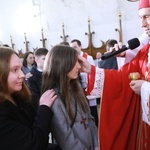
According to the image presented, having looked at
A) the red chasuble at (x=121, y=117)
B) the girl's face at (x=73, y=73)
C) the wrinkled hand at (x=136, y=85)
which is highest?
the girl's face at (x=73, y=73)

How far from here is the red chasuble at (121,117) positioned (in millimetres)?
1672

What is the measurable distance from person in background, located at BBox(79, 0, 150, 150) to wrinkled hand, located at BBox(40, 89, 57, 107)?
0.37 metres

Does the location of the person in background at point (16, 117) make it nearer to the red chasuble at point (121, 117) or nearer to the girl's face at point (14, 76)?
the girl's face at point (14, 76)

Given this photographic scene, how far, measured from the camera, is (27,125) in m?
1.29

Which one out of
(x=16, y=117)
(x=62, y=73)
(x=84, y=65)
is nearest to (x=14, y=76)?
(x=16, y=117)

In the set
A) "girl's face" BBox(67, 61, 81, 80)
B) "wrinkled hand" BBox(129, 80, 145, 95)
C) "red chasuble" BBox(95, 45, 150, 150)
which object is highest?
"girl's face" BBox(67, 61, 81, 80)

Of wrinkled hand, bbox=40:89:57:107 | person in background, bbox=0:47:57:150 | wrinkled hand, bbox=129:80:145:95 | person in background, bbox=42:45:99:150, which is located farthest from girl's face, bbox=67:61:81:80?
wrinkled hand, bbox=129:80:145:95

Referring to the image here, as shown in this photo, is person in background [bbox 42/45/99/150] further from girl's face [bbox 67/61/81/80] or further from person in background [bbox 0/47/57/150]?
person in background [bbox 0/47/57/150]

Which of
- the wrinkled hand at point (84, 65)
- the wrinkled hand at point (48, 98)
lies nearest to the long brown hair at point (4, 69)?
the wrinkled hand at point (48, 98)

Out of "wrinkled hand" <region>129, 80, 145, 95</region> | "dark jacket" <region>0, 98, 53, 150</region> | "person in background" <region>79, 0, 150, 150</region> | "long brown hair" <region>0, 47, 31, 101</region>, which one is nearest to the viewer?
"dark jacket" <region>0, 98, 53, 150</region>

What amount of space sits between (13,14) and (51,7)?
6.37ft

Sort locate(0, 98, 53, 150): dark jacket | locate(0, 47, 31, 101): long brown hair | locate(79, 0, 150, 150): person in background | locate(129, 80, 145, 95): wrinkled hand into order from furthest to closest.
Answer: locate(79, 0, 150, 150): person in background < locate(129, 80, 145, 95): wrinkled hand < locate(0, 47, 31, 101): long brown hair < locate(0, 98, 53, 150): dark jacket

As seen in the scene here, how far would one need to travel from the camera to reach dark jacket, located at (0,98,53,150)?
113cm

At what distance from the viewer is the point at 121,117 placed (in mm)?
1701
